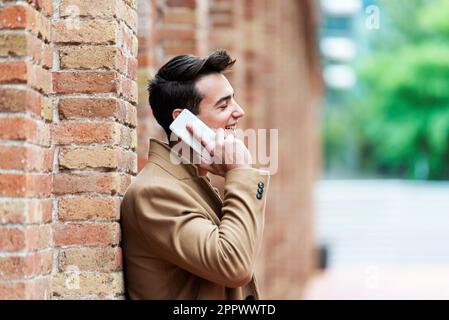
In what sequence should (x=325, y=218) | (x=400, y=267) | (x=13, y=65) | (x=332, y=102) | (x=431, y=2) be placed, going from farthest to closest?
1. (x=332, y=102)
2. (x=431, y=2)
3. (x=325, y=218)
4. (x=400, y=267)
5. (x=13, y=65)

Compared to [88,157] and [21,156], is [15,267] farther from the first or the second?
[88,157]

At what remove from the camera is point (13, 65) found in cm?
346

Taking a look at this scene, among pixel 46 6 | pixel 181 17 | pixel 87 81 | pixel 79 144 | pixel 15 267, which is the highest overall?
pixel 181 17

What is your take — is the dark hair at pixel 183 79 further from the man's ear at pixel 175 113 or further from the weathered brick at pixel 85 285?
the weathered brick at pixel 85 285

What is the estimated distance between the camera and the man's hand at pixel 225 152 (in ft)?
12.5

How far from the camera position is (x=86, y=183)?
3873 mm

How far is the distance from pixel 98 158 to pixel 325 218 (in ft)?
116

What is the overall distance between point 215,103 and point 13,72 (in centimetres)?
79

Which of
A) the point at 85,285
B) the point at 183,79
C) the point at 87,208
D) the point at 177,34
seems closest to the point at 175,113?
the point at 183,79

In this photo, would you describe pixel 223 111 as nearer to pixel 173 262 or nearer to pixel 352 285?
pixel 173 262

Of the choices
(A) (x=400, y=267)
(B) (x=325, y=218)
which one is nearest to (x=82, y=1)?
(A) (x=400, y=267)

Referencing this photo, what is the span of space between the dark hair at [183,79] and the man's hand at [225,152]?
13 centimetres

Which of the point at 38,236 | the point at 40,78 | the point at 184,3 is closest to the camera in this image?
the point at 38,236

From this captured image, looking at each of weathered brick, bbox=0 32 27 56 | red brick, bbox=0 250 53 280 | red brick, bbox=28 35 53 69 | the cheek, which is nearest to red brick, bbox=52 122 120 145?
red brick, bbox=28 35 53 69
